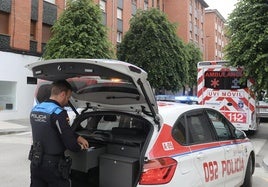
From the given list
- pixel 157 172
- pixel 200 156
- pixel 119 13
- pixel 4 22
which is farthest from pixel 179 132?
pixel 119 13

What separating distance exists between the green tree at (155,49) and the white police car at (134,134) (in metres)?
25.1

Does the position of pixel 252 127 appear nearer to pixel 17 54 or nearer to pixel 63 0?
pixel 17 54

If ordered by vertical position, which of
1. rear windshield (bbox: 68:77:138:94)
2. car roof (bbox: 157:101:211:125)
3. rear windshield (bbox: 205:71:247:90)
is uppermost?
rear windshield (bbox: 205:71:247:90)

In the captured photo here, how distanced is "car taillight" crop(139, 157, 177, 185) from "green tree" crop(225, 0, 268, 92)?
10.0 meters

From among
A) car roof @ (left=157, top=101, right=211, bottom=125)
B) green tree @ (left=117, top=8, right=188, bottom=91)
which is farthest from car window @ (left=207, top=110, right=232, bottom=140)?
green tree @ (left=117, top=8, right=188, bottom=91)

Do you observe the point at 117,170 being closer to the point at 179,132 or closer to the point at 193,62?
the point at 179,132

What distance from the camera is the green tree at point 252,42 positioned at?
13.6 m

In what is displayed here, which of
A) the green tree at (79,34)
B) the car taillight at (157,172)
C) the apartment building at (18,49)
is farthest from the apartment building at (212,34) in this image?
the car taillight at (157,172)

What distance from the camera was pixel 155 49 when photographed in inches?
1204

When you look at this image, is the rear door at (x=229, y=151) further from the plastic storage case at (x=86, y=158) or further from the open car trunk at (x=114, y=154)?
the plastic storage case at (x=86, y=158)

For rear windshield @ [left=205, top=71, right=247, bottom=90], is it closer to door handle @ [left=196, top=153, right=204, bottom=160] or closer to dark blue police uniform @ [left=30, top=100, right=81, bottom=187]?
door handle @ [left=196, top=153, right=204, bottom=160]

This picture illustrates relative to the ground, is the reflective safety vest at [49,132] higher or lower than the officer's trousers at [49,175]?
higher

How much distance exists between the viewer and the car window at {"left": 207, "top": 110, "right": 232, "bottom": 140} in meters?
5.58

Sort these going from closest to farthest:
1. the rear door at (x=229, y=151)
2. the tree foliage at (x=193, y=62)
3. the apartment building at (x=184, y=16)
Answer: the rear door at (x=229, y=151), the tree foliage at (x=193, y=62), the apartment building at (x=184, y=16)
